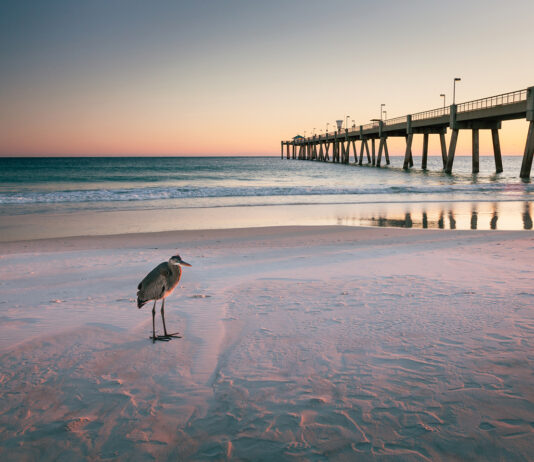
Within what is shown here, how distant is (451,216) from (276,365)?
12652 millimetres

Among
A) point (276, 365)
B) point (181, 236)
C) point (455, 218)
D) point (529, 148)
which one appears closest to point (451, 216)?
point (455, 218)

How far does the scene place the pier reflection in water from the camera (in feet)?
39.8

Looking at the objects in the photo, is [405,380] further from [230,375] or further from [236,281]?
[236,281]

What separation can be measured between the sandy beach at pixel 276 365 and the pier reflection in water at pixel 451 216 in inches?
220

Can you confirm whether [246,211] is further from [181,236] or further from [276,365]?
[276,365]

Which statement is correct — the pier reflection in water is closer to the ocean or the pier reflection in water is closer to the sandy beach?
the ocean

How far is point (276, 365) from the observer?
11.2 feet

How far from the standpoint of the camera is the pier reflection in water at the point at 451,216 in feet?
39.8

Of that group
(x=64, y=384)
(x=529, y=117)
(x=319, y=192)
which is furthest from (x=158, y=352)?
(x=529, y=117)

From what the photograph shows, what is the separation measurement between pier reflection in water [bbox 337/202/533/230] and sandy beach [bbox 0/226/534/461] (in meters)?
5.59

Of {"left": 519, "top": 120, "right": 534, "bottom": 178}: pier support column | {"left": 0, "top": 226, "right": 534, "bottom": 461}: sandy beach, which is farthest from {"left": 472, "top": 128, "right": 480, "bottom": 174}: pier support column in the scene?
{"left": 0, "top": 226, "right": 534, "bottom": 461}: sandy beach

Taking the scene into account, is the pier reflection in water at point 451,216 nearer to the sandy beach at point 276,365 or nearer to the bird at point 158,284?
the sandy beach at point 276,365

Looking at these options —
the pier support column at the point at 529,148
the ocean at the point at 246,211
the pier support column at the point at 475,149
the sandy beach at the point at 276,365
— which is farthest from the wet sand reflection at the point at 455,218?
the pier support column at the point at 475,149

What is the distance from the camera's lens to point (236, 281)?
6047 mm
